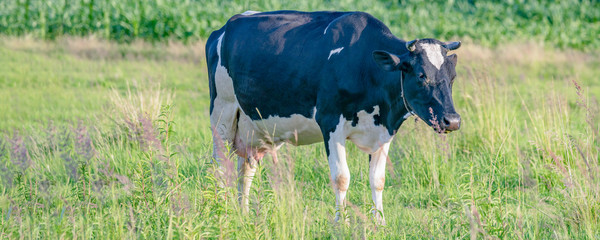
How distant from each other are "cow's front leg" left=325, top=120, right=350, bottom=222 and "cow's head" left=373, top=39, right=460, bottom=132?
0.61 m

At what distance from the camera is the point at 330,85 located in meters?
5.45

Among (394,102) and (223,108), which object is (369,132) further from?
(223,108)

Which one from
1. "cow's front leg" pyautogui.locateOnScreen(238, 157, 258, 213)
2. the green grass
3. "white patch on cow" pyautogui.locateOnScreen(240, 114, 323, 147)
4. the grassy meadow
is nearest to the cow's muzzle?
the grassy meadow

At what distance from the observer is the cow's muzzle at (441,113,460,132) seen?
468 cm

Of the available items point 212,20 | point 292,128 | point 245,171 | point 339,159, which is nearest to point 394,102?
point 339,159

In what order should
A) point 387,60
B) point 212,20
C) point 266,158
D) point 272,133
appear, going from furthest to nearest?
point 212,20 < point 266,158 < point 272,133 < point 387,60

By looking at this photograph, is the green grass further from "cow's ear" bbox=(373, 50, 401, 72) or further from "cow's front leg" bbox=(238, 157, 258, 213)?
"cow's ear" bbox=(373, 50, 401, 72)

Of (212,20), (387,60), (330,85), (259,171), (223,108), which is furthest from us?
(212,20)

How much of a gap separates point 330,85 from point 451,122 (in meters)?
1.09

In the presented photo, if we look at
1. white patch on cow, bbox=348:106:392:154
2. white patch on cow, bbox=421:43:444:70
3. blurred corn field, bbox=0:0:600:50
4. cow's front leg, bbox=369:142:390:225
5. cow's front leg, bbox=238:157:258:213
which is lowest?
blurred corn field, bbox=0:0:600:50

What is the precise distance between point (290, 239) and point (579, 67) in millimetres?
12979

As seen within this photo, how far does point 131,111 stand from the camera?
852 centimetres

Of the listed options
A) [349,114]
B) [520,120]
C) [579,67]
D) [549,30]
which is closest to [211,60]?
[349,114]

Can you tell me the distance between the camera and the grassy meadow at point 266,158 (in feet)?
15.4
